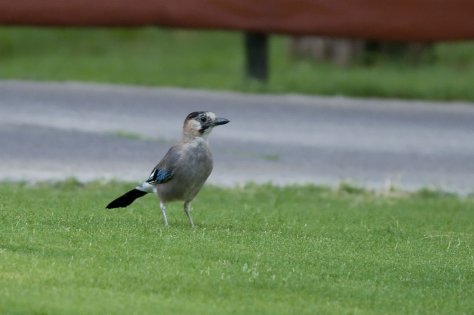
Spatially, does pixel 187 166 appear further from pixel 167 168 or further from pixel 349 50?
pixel 349 50

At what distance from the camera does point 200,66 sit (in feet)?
74.2

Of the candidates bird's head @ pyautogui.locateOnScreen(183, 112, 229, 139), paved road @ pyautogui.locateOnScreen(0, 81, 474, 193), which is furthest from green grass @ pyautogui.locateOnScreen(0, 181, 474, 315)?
paved road @ pyautogui.locateOnScreen(0, 81, 474, 193)

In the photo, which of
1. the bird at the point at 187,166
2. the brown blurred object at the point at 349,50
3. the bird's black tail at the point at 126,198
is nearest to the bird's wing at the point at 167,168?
the bird at the point at 187,166

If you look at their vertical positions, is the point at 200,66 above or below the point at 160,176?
above

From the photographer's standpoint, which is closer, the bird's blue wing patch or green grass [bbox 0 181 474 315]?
green grass [bbox 0 181 474 315]

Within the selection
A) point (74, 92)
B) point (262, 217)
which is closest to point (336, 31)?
point (74, 92)

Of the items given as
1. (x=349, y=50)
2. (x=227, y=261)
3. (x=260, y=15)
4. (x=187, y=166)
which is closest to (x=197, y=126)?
(x=187, y=166)

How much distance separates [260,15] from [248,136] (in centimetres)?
241

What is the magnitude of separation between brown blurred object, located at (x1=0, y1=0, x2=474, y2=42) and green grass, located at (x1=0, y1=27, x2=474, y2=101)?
2.66 ft

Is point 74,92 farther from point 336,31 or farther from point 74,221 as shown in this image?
point 74,221

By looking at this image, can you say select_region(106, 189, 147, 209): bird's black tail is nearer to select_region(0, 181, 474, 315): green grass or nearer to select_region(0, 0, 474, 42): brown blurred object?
select_region(0, 181, 474, 315): green grass

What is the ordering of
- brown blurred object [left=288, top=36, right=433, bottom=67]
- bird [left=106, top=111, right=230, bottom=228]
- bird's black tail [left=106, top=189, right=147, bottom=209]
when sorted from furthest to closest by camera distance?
brown blurred object [left=288, top=36, right=433, bottom=67] < bird's black tail [left=106, top=189, right=147, bottom=209] < bird [left=106, top=111, right=230, bottom=228]

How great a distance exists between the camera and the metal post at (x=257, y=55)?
17453 millimetres

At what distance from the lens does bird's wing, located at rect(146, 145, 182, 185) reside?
10.3 meters
